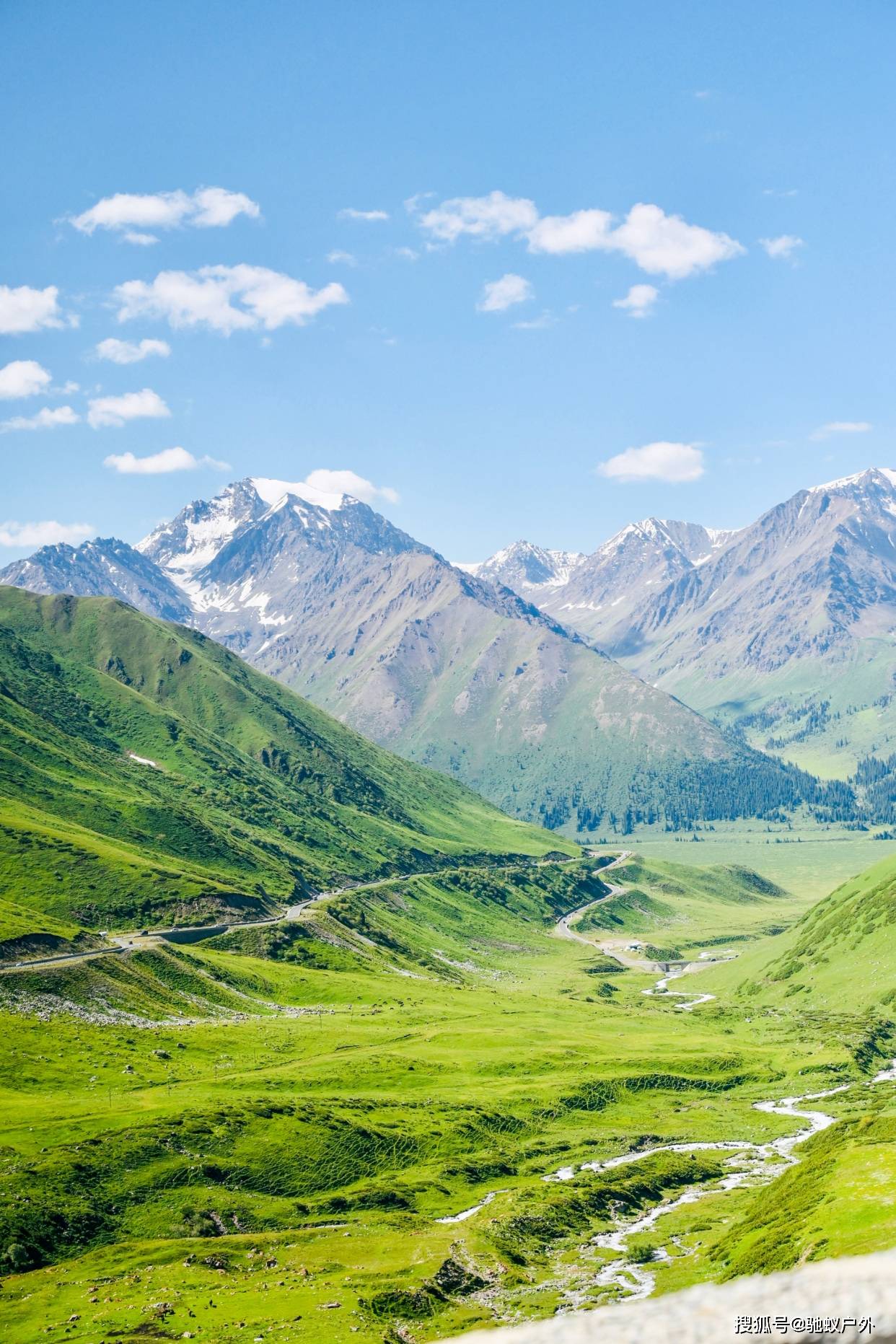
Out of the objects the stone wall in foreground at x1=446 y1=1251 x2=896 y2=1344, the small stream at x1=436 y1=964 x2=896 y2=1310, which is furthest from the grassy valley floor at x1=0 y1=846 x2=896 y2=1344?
the stone wall in foreground at x1=446 y1=1251 x2=896 y2=1344

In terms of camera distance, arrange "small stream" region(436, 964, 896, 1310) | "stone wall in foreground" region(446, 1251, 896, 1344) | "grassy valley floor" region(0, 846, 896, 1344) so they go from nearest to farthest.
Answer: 1. "stone wall in foreground" region(446, 1251, 896, 1344)
2. "grassy valley floor" region(0, 846, 896, 1344)
3. "small stream" region(436, 964, 896, 1310)

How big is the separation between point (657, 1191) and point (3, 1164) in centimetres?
7984

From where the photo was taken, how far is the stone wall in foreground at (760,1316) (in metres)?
17.0

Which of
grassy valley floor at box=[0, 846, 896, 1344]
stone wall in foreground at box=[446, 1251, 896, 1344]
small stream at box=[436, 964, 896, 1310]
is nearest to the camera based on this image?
stone wall in foreground at box=[446, 1251, 896, 1344]

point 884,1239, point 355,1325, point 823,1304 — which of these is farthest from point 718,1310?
point 355,1325

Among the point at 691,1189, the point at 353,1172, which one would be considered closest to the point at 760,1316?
the point at 353,1172

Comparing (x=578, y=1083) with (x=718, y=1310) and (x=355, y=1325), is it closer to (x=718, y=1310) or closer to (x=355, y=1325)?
(x=355, y=1325)

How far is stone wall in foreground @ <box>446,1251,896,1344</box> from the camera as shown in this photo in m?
17.0

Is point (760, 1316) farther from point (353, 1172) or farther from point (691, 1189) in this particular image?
point (691, 1189)

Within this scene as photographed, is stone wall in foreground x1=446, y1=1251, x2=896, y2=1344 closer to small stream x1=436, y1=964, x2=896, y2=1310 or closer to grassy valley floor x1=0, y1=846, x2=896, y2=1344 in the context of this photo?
grassy valley floor x1=0, y1=846, x2=896, y2=1344

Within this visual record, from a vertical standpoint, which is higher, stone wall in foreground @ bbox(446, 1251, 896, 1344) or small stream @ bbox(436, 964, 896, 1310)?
stone wall in foreground @ bbox(446, 1251, 896, 1344)

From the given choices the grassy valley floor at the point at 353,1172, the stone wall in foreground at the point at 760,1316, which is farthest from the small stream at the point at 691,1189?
the stone wall in foreground at the point at 760,1316

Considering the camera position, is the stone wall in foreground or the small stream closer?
the stone wall in foreground

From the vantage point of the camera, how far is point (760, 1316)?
17438 millimetres
